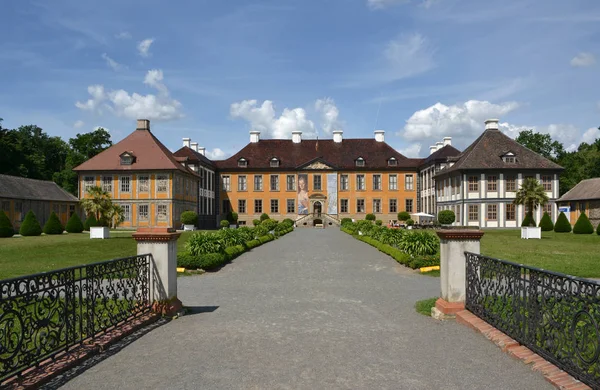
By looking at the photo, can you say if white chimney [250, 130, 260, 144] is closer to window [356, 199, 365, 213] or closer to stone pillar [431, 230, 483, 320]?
window [356, 199, 365, 213]

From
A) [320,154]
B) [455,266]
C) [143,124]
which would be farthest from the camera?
[320,154]

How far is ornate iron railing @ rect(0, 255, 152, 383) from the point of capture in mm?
5023

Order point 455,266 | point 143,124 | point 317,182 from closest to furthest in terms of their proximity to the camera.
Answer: point 455,266 → point 143,124 → point 317,182

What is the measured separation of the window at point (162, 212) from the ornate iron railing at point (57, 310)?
135ft

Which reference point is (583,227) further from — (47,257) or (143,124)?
(143,124)

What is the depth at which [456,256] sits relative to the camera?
848 cm

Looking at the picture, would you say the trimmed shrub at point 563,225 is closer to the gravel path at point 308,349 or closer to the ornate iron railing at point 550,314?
the gravel path at point 308,349

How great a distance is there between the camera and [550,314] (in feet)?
18.5

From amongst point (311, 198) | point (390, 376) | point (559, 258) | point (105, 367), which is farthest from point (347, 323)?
point (311, 198)

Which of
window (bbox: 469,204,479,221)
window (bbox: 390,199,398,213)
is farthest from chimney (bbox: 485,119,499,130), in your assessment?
window (bbox: 390,199,398,213)

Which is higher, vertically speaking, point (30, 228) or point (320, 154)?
point (320, 154)

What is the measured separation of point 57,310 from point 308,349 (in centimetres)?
316

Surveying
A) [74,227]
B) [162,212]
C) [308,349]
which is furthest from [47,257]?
[162,212]

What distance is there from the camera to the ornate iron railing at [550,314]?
4887 mm
